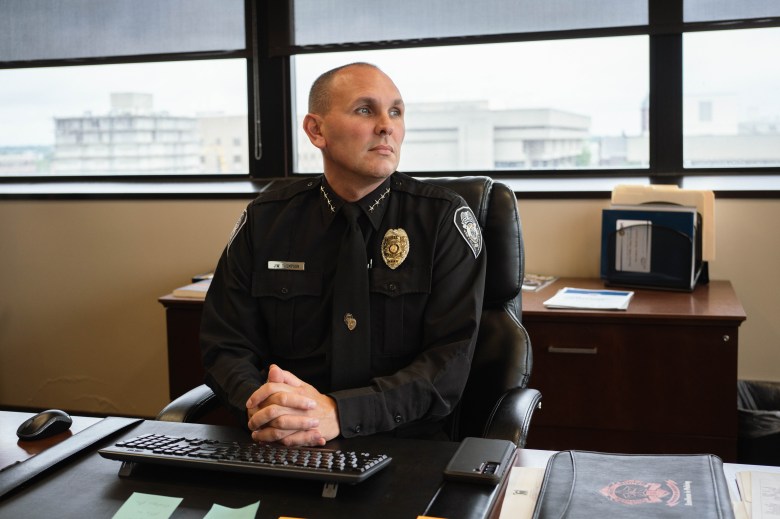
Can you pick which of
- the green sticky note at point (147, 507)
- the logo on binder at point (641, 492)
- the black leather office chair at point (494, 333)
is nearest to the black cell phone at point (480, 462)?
the logo on binder at point (641, 492)

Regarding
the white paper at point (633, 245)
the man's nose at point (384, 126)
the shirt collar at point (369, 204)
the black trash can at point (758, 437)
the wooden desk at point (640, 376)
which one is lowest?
the black trash can at point (758, 437)

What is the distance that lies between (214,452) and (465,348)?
66 centimetres

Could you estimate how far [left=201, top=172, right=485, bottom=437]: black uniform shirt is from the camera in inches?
70.5

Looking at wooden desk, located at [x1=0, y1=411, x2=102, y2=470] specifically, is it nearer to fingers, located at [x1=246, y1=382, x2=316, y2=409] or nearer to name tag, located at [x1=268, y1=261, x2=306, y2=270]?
fingers, located at [x1=246, y1=382, x2=316, y2=409]

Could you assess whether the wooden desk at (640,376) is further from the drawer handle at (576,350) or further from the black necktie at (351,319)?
the black necktie at (351,319)

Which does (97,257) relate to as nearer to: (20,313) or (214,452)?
(20,313)

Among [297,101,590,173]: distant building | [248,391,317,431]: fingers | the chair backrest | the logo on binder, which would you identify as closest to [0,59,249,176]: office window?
[297,101,590,173]: distant building

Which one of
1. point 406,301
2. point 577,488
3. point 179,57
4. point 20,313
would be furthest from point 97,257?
point 577,488

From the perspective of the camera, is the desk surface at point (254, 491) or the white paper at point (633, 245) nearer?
the desk surface at point (254, 491)

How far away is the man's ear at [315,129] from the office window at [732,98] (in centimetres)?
174

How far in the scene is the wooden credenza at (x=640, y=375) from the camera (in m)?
2.42

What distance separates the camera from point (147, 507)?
3.72ft

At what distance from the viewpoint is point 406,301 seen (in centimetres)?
184

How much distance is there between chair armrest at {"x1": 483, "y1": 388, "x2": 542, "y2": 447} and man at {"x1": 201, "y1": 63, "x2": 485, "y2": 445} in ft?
0.36
